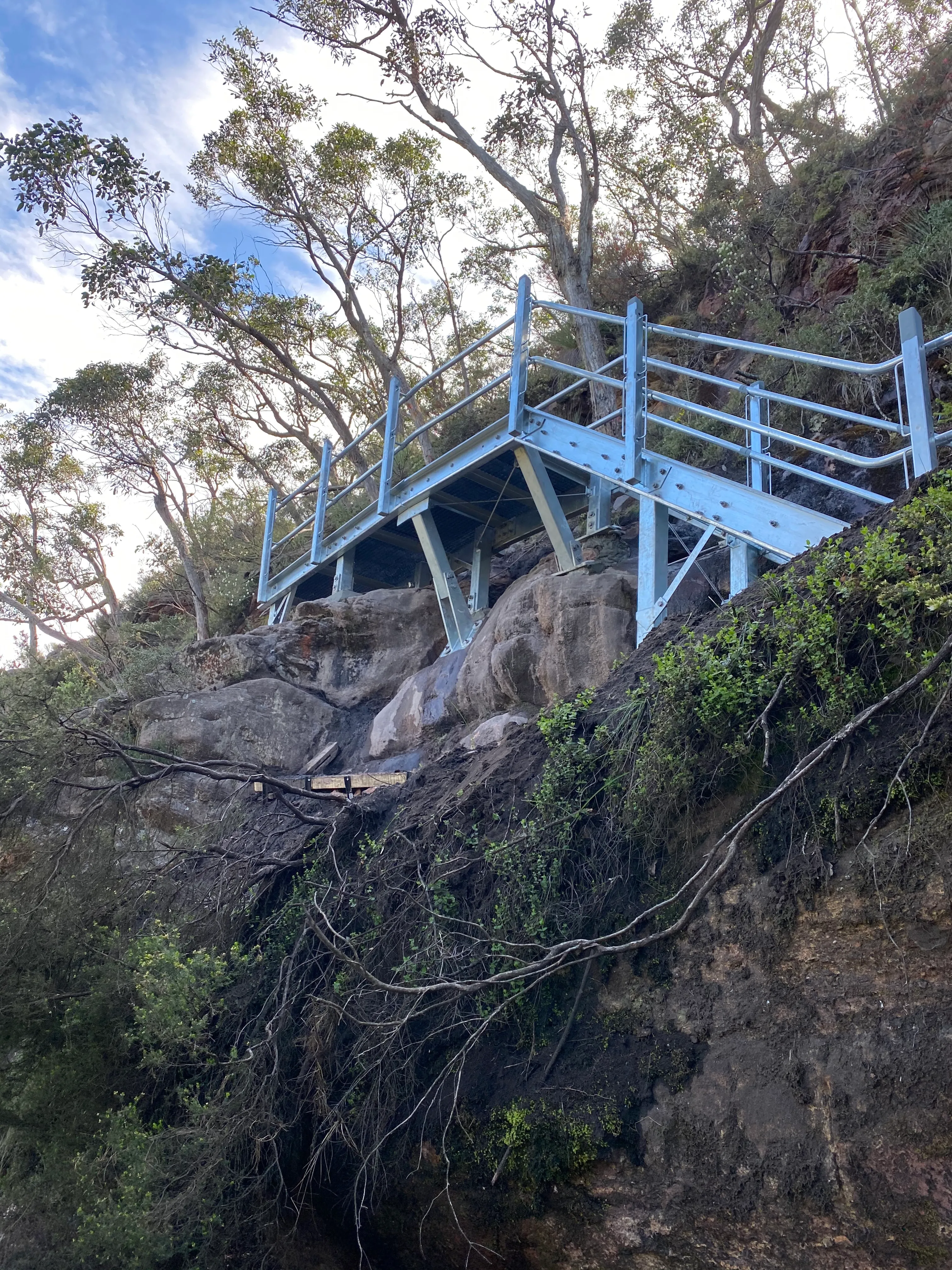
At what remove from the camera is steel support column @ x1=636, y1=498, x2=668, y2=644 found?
7371 millimetres

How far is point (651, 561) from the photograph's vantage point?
7.49m

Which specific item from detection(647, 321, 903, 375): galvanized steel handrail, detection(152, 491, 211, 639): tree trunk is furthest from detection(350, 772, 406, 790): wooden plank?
detection(152, 491, 211, 639): tree trunk

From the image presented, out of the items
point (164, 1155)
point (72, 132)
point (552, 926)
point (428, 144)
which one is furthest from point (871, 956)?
point (428, 144)

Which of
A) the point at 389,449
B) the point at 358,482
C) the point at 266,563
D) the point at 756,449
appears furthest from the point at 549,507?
the point at 266,563

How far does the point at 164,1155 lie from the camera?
535 cm

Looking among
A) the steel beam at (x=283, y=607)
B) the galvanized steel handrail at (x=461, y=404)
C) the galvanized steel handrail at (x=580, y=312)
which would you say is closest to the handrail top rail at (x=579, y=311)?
the galvanized steel handrail at (x=580, y=312)

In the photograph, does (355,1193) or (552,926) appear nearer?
(355,1193)

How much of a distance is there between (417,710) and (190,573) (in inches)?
405

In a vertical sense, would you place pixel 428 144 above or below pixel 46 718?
above

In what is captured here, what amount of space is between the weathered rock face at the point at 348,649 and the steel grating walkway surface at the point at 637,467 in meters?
0.64

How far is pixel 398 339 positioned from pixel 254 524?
6.65 meters

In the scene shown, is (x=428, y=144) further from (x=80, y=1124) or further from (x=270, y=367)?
(x=80, y=1124)

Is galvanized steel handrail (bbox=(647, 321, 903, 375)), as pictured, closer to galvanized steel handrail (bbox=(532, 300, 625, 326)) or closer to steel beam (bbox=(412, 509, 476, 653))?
galvanized steel handrail (bbox=(532, 300, 625, 326))

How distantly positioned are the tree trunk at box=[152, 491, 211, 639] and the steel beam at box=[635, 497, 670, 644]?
10900mm
